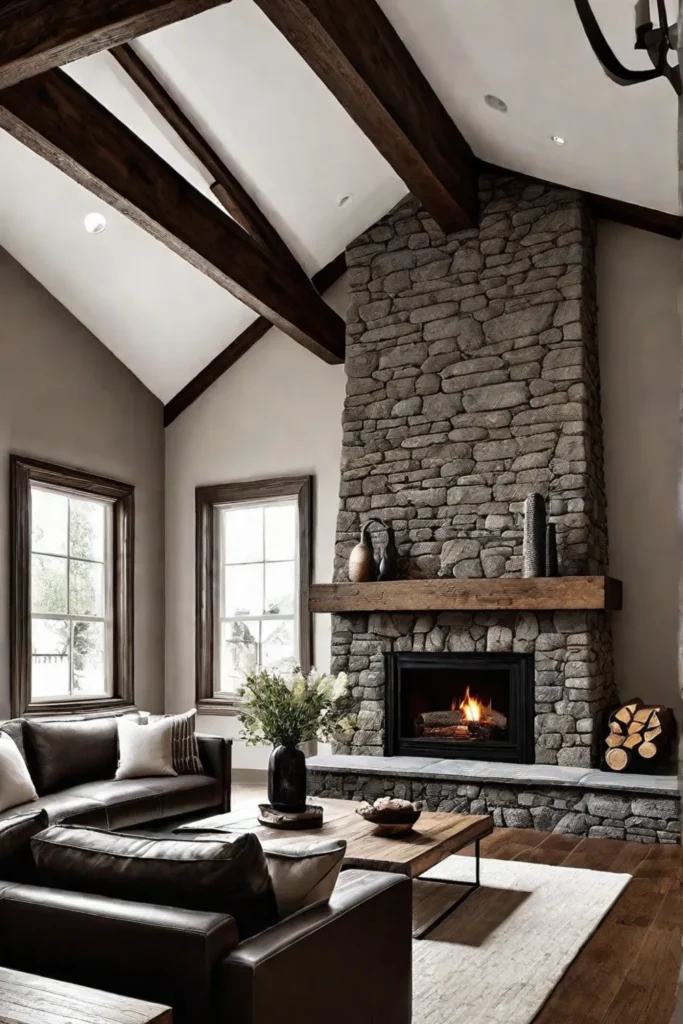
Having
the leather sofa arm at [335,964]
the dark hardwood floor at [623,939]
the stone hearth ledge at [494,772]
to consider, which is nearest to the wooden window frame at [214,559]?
the stone hearth ledge at [494,772]

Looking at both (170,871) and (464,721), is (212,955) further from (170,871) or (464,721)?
(464,721)

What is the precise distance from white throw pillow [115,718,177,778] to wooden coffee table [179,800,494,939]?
1200 millimetres

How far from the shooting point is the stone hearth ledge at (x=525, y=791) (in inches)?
205

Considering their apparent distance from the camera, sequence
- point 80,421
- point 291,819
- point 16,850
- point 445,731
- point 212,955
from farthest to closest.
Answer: point 80,421
point 445,731
point 291,819
point 16,850
point 212,955

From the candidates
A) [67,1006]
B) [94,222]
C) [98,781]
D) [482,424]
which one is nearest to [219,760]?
[98,781]

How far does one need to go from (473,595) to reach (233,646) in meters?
2.33

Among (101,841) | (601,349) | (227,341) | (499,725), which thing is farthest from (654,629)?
(101,841)

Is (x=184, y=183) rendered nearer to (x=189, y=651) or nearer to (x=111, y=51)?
(x=111, y=51)

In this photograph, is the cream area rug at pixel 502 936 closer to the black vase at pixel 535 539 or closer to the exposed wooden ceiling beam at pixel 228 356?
the black vase at pixel 535 539

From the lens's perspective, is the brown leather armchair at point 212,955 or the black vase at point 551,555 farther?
the black vase at point 551,555

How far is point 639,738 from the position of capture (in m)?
5.57

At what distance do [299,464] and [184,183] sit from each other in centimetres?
258

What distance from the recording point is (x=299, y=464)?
740 cm

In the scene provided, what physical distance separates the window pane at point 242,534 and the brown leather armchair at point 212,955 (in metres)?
5.35
